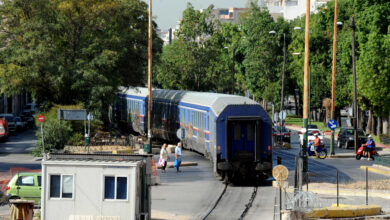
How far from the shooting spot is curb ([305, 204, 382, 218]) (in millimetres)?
23984

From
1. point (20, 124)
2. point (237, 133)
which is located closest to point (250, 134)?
point (237, 133)

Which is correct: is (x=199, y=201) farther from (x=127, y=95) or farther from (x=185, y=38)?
(x=185, y=38)

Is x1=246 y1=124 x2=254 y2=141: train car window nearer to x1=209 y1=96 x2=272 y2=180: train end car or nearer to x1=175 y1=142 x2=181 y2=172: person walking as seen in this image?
x1=209 y1=96 x2=272 y2=180: train end car

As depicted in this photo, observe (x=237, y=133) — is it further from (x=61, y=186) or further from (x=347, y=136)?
(x=347, y=136)

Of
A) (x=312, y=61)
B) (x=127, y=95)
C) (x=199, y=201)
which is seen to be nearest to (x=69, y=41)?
(x=127, y=95)

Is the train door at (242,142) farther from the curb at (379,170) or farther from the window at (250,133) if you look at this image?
the curb at (379,170)

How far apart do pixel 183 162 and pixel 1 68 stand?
53.6 feet

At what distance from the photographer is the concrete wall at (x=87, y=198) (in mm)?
20609

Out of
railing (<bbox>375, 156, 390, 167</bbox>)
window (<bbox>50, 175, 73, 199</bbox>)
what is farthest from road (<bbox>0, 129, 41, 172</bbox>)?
window (<bbox>50, 175, 73, 199</bbox>)

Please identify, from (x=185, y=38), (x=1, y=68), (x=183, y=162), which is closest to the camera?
(x=183, y=162)

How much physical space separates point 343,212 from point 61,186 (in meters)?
9.08

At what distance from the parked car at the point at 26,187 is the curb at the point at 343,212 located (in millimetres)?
9372

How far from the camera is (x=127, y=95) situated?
6594cm

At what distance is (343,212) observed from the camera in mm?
24375
